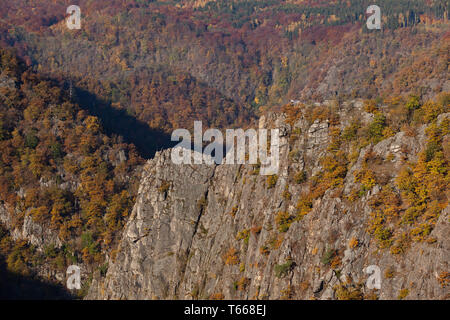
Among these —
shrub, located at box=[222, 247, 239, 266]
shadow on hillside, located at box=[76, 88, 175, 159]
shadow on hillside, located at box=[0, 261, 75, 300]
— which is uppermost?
shadow on hillside, located at box=[76, 88, 175, 159]

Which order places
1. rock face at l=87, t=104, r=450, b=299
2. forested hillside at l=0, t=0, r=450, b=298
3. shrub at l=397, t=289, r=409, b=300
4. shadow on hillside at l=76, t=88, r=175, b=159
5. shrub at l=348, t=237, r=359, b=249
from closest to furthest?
shrub at l=397, t=289, r=409, b=300, rock face at l=87, t=104, r=450, b=299, shrub at l=348, t=237, r=359, b=249, forested hillside at l=0, t=0, r=450, b=298, shadow on hillside at l=76, t=88, r=175, b=159

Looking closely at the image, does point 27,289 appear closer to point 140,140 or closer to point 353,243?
point 140,140

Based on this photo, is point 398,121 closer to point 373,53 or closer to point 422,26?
point 373,53

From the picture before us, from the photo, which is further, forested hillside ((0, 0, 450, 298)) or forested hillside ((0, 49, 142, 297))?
forested hillside ((0, 49, 142, 297))

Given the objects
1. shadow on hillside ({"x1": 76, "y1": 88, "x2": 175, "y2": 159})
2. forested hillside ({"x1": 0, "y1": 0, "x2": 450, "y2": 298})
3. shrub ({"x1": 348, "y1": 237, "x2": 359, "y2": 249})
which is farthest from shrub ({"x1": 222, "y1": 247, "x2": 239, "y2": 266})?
shadow on hillside ({"x1": 76, "y1": 88, "x2": 175, "y2": 159})

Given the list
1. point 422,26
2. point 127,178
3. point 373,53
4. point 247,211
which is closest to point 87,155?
point 127,178

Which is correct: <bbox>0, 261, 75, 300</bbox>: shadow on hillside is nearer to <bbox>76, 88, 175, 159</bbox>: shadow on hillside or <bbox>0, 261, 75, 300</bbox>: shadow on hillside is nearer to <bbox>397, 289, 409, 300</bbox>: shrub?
<bbox>76, 88, 175, 159</bbox>: shadow on hillside
